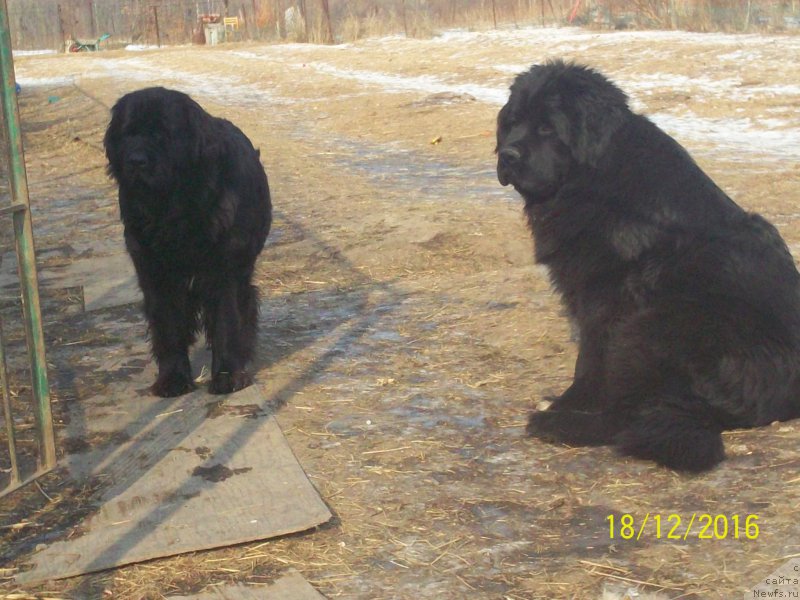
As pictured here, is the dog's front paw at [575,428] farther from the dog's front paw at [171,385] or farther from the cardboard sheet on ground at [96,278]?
the cardboard sheet on ground at [96,278]

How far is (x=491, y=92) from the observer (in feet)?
52.0

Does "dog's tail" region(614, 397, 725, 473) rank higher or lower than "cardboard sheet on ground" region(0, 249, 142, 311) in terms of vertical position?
lower

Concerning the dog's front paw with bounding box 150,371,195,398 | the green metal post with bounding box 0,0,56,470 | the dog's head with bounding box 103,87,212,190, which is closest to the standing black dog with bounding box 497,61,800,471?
the dog's head with bounding box 103,87,212,190

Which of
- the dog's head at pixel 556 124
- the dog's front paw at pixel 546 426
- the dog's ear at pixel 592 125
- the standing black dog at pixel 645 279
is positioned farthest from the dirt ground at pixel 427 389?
the dog's ear at pixel 592 125

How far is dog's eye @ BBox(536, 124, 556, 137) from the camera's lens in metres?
4.23

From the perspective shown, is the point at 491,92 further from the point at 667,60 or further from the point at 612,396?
the point at 612,396

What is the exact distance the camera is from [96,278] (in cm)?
690

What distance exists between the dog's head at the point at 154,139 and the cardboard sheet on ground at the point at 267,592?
2.03 metres

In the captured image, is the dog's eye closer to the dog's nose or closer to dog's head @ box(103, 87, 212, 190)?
the dog's nose

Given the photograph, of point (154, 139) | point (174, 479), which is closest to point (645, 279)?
point (174, 479)

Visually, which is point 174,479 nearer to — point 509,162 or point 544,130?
point 509,162

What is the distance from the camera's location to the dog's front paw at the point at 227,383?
4617 millimetres

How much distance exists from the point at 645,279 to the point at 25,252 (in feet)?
8.31

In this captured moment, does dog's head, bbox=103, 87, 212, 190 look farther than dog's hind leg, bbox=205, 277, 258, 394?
No
